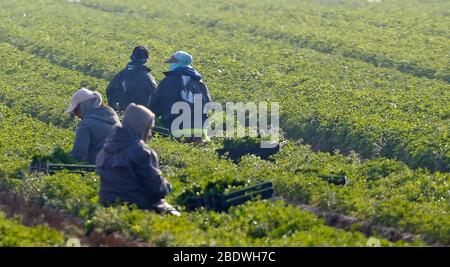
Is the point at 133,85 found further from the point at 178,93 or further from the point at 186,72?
the point at 178,93

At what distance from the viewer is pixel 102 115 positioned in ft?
59.8

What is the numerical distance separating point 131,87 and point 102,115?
517 cm

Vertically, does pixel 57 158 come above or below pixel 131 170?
below

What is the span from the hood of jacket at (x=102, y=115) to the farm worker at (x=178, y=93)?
357cm

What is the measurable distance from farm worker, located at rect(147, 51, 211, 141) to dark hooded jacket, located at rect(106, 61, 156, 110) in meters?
1.00

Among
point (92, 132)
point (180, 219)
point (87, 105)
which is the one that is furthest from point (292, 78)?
point (180, 219)

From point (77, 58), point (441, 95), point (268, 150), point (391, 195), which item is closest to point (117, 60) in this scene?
point (77, 58)

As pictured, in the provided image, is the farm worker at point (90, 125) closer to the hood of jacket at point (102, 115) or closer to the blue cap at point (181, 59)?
the hood of jacket at point (102, 115)

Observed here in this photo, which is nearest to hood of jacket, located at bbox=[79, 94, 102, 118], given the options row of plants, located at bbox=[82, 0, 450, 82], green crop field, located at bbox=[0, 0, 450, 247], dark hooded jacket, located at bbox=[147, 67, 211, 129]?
green crop field, located at bbox=[0, 0, 450, 247]

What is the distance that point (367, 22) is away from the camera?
43.7 meters

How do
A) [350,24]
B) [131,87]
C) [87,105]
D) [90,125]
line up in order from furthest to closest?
[350,24] < [131,87] < [87,105] < [90,125]

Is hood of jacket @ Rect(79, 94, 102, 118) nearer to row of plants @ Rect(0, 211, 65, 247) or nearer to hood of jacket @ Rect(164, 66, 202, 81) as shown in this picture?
hood of jacket @ Rect(164, 66, 202, 81)
